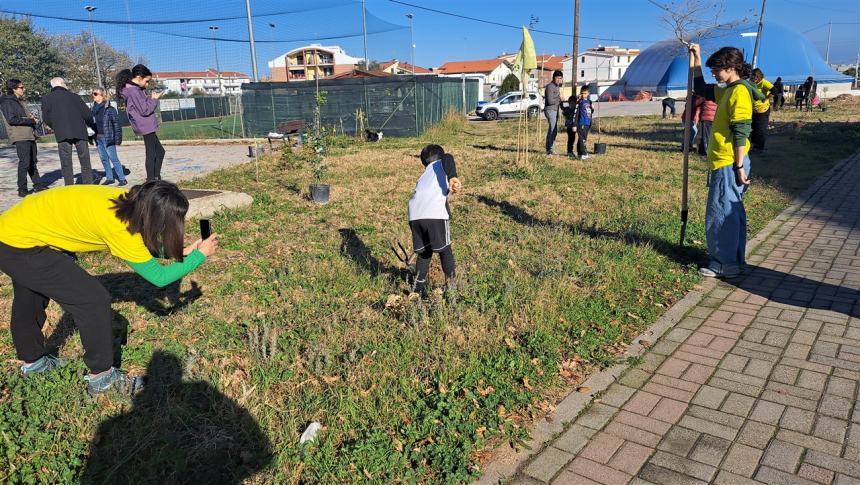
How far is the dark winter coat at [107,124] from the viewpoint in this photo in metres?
10.1

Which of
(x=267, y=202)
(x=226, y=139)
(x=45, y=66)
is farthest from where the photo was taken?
(x=45, y=66)

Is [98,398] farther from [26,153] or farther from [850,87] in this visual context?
[850,87]

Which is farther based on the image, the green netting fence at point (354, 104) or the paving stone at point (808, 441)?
the green netting fence at point (354, 104)

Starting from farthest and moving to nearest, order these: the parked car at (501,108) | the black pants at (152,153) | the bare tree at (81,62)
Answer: the bare tree at (81,62)
the parked car at (501,108)
the black pants at (152,153)

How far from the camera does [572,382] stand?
11.4ft

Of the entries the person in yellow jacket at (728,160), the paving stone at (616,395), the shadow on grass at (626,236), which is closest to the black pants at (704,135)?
the shadow on grass at (626,236)

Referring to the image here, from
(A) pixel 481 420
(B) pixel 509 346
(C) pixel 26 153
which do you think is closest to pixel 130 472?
(A) pixel 481 420

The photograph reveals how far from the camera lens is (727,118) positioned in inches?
193

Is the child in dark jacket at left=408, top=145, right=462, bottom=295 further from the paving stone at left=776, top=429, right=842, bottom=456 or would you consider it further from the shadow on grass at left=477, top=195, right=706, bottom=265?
the paving stone at left=776, top=429, right=842, bottom=456

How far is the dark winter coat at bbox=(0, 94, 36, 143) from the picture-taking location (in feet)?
29.5

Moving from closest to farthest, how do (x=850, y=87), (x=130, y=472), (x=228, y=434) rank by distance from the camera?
(x=130, y=472)
(x=228, y=434)
(x=850, y=87)

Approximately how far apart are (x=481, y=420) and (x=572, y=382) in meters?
0.76

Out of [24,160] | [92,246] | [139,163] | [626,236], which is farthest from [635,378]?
[139,163]

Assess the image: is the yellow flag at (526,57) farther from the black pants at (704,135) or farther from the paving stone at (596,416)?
the paving stone at (596,416)
